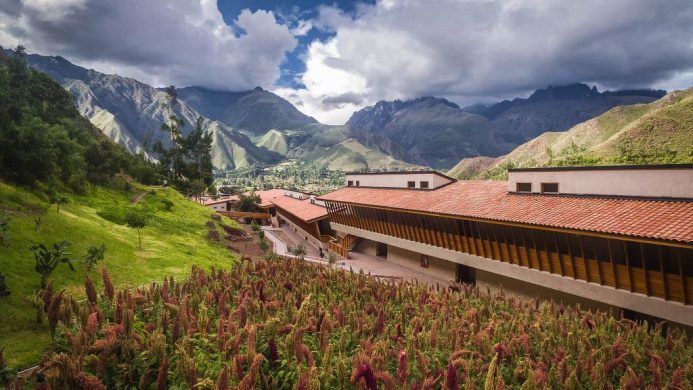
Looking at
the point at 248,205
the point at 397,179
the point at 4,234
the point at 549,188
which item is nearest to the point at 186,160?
the point at 248,205

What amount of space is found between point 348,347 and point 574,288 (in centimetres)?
1414

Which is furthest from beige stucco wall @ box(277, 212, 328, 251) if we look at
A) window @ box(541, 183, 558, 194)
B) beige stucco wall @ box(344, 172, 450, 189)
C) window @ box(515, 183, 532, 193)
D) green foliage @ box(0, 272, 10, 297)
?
green foliage @ box(0, 272, 10, 297)

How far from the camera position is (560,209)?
63.4 ft

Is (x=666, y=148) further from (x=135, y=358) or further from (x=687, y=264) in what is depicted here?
(x=135, y=358)

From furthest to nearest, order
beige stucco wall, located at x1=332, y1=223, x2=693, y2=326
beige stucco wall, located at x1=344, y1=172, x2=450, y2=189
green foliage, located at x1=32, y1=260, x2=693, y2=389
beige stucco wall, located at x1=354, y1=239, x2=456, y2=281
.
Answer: beige stucco wall, located at x1=344, y1=172, x2=450, y2=189
beige stucco wall, located at x1=354, y1=239, x2=456, y2=281
beige stucco wall, located at x1=332, y1=223, x2=693, y2=326
green foliage, located at x1=32, y1=260, x2=693, y2=389

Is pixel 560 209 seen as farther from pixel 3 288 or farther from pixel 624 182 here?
pixel 3 288

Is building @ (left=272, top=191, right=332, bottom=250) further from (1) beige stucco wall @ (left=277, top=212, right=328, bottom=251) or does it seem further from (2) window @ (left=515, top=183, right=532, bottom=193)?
(2) window @ (left=515, top=183, right=532, bottom=193)

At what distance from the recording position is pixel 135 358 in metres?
7.74

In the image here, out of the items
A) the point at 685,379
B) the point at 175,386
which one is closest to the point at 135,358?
the point at 175,386

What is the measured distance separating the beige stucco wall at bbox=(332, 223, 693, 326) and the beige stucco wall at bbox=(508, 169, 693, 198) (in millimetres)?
5190

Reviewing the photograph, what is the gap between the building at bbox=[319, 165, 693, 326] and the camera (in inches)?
584

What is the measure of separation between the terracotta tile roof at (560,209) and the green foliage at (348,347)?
192 inches

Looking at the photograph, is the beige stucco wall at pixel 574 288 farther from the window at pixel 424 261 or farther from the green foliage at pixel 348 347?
the green foliage at pixel 348 347

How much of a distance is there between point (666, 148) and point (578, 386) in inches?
3848
